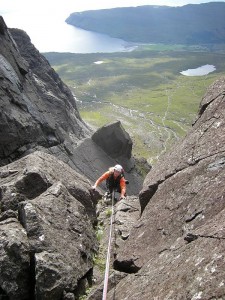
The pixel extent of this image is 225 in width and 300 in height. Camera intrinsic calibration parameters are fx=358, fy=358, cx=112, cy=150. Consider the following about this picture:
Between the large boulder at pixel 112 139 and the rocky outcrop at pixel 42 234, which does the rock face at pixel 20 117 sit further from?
the rocky outcrop at pixel 42 234

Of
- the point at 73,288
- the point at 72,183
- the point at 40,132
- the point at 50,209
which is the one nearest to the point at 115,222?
the point at 72,183

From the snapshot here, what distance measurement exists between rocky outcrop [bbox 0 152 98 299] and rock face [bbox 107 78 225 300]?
2.10 m

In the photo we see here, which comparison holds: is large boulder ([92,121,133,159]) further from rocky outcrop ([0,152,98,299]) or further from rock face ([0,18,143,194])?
rocky outcrop ([0,152,98,299])

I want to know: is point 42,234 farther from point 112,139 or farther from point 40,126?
point 112,139

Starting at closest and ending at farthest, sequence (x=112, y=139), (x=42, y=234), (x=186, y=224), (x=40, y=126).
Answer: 1. (x=42, y=234)
2. (x=186, y=224)
3. (x=40, y=126)
4. (x=112, y=139)

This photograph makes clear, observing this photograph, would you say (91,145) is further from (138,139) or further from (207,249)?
(138,139)

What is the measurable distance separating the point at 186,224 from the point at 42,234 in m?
6.51

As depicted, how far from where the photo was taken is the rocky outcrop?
14469mm

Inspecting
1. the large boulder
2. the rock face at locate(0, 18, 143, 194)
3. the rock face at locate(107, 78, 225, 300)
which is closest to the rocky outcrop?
the rock face at locate(107, 78, 225, 300)

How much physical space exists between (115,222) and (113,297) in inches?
344

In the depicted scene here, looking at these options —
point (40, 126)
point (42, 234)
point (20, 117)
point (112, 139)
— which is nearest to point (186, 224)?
point (42, 234)

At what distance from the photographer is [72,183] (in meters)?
23.3

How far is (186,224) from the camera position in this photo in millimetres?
16312

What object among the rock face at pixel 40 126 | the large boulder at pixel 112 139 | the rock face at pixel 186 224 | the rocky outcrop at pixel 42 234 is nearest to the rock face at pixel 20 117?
the rock face at pixel 40 126
